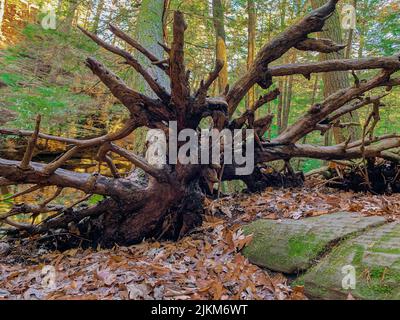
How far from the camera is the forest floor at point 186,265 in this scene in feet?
8.06

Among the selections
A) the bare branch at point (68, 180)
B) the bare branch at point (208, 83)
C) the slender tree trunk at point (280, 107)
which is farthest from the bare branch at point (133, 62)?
the slender tree trunk at point (280, 107)

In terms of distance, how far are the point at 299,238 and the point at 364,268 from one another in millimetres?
729

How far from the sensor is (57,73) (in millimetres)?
10648

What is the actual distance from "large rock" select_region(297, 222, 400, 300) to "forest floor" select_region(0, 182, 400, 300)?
22cm

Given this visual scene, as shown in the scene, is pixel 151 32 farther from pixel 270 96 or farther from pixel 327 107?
pixel 327 107

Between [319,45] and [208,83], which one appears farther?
[319,45]

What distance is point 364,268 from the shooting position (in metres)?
2.28

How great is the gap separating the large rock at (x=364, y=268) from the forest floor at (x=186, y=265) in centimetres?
22

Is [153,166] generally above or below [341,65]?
below

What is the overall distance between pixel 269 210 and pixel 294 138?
4.38ft

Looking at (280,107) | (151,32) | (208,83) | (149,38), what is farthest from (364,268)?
(280,107)

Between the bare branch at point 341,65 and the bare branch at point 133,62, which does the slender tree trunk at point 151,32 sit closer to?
the bare branch at point 133,62

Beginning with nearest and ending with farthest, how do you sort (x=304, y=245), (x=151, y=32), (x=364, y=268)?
1. (x=364, y=268)
2. (x=304, y=245)
3. (x=151, y=32)

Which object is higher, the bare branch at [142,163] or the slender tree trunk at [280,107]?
the slender tree trunk at [280,107]
